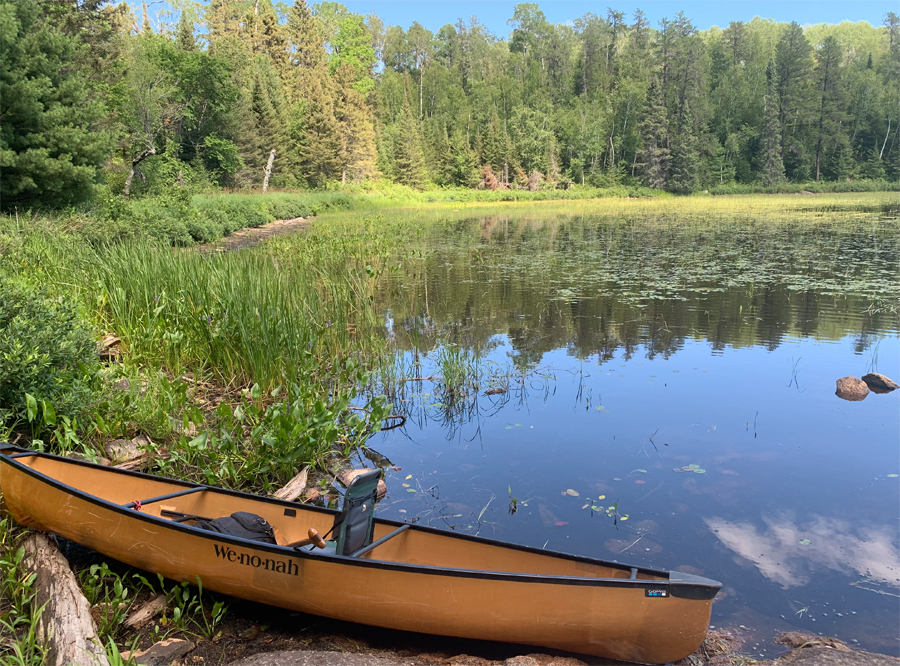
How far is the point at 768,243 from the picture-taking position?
1931 centimetres

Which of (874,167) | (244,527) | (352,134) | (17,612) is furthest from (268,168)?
(874,167)

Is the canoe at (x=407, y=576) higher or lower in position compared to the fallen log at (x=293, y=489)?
higher

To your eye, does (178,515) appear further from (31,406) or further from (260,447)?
→ (31,406)

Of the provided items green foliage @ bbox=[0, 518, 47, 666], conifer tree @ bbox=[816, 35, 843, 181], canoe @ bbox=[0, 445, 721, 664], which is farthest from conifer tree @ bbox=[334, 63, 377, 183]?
green foliage @ bbox=[0, 518, 47, 666]

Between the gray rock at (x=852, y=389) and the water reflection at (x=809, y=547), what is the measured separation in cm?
264

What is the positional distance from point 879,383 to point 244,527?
664cm

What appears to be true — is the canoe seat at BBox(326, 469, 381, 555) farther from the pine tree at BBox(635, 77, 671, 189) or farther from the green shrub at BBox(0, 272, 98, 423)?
the pine tree at BBox(635, 77, 671, 189)

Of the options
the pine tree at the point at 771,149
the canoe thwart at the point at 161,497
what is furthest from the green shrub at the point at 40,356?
the pine tree at the point at 771,149

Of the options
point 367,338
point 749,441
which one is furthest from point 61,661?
point 367,338

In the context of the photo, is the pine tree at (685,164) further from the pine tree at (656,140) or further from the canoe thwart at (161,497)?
the canoe thwart at (161,497)

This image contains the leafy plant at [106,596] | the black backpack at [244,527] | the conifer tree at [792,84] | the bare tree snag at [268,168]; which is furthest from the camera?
the conifer tree at [792,84]

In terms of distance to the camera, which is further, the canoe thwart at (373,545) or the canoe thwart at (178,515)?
the canoe thwart at (178,515)

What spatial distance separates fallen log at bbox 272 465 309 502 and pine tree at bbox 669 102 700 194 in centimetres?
6360

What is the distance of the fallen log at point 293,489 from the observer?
4.50 meters
